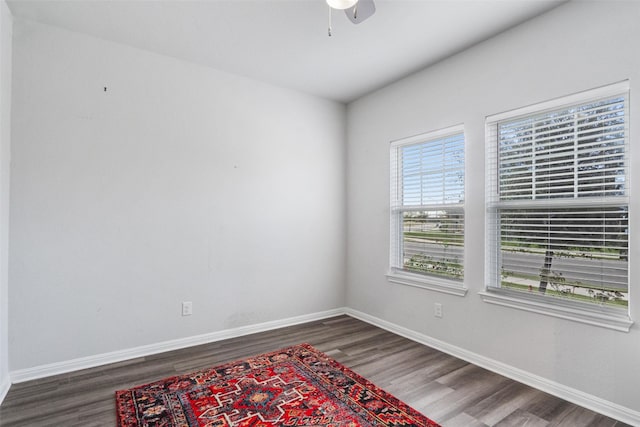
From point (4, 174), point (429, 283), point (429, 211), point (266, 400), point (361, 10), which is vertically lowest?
point (266, 400)

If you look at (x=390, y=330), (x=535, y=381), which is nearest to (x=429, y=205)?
(x=390, y=330)

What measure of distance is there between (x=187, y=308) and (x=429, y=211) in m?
2.55

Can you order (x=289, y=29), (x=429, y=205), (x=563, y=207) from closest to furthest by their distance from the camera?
(x=563, y=207) < (x=289, y=29) < (x=429, y=205)

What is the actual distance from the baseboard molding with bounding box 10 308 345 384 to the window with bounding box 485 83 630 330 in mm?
2192

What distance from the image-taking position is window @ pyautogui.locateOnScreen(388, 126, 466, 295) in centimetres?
314

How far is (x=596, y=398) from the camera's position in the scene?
2.15 m

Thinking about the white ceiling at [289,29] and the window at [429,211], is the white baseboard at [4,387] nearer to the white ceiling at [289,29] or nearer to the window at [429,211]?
the white ceiling at [289,29]

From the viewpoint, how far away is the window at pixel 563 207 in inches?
84.8

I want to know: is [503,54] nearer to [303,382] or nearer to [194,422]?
[303,382]

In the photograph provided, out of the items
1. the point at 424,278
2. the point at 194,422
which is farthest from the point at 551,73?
the point at 194,422

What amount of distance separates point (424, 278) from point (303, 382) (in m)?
1.59

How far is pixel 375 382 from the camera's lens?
8.24 feet

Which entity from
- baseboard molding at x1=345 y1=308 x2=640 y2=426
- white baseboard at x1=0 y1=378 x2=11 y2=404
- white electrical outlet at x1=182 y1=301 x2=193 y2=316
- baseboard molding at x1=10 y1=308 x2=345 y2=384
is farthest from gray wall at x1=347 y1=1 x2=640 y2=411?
white baseboard at x1=0 y1=378 x2=11 y2=404

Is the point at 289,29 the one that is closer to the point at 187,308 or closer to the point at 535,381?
the point at 187,308
